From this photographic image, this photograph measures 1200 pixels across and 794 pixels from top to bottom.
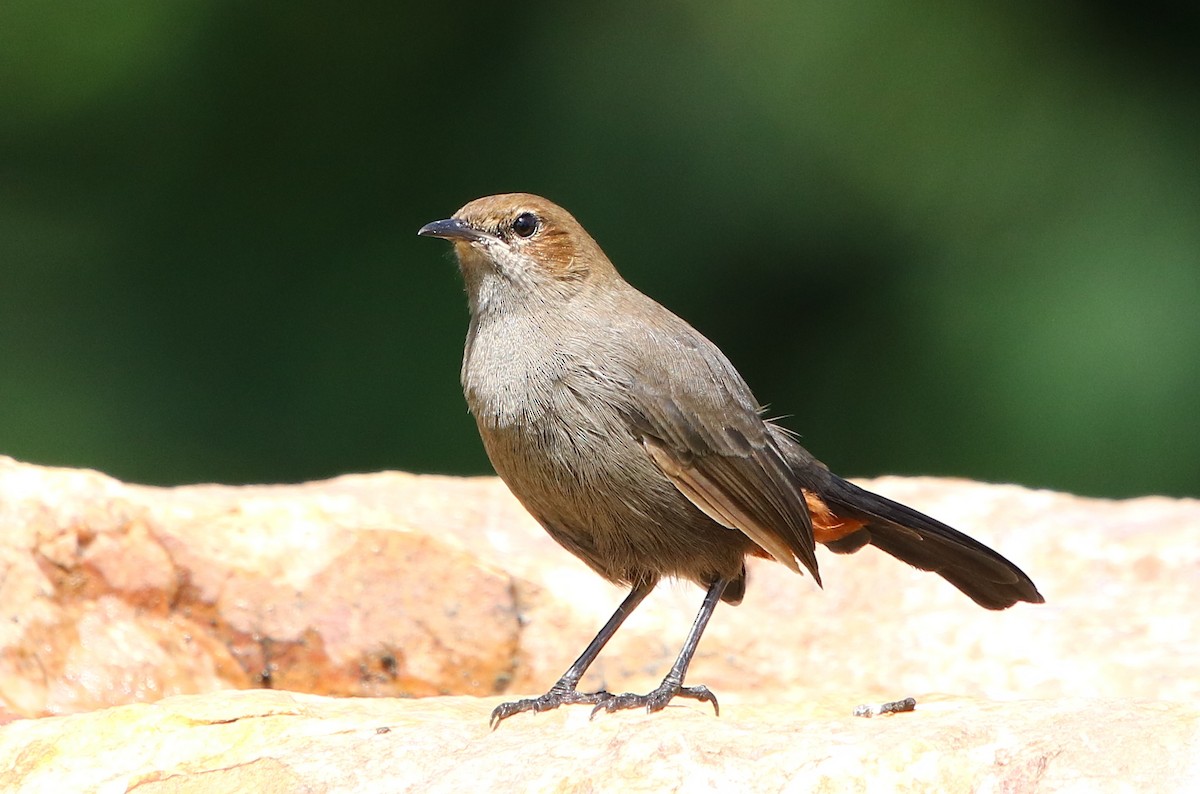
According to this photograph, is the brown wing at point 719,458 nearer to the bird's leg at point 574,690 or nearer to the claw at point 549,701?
the bird's leg at point 574,690

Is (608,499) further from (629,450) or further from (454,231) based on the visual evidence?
(454,231)

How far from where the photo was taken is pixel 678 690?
11.6 feet

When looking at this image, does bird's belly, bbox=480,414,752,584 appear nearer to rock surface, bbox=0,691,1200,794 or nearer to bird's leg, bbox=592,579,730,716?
bird's leg, bbox=592,579,730,716

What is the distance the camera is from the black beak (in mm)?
3965

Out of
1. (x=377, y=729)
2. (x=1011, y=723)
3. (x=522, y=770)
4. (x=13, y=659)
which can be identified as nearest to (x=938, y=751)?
(x=1011, y=723)

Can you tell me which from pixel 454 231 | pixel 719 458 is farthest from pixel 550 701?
pixel 454 231

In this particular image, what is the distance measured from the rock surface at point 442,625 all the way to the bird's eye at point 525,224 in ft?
3.21

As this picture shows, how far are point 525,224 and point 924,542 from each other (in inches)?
55.2

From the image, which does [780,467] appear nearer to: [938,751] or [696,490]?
[696,490]

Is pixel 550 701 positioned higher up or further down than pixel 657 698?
further down

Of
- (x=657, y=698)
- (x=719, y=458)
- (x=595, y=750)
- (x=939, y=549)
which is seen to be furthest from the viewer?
(x=939, y=549)

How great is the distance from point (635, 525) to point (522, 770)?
1.07 metres

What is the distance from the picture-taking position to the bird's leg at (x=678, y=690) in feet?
11.0

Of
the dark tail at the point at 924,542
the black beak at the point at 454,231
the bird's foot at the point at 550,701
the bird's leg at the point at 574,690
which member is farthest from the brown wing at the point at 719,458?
the black beak at the point at 454,231
